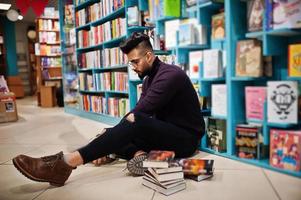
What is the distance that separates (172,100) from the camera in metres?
2.03

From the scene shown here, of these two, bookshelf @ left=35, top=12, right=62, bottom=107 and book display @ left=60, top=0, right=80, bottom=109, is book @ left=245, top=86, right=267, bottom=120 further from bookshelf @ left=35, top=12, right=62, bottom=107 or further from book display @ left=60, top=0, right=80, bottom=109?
bookshelf @ left=35, top=12, right=62, bottom=107

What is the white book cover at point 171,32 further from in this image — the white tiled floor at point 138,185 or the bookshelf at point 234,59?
the white tiled floor at point 138,185

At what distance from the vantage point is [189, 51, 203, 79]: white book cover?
232 cm

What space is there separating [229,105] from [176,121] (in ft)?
1.29

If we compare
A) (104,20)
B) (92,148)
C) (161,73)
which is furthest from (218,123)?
(104,20)

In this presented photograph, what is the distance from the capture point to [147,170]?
172 cm

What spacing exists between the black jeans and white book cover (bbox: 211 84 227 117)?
0.28m

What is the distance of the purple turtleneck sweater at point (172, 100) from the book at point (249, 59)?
0.35 meters

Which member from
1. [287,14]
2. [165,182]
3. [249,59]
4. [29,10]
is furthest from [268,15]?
[29,10]

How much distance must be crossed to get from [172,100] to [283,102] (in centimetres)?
68

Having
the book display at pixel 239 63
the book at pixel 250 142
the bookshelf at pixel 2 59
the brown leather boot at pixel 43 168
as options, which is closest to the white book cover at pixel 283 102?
the book display at pixel 239 63

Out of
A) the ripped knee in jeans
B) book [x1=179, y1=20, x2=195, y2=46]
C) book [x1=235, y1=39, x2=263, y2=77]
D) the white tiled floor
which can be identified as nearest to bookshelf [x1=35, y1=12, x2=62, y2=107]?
the white tiled floor

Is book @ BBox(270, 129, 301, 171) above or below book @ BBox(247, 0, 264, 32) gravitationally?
below

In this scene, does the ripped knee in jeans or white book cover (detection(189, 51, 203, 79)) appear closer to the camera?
the ripped knee in jeans
